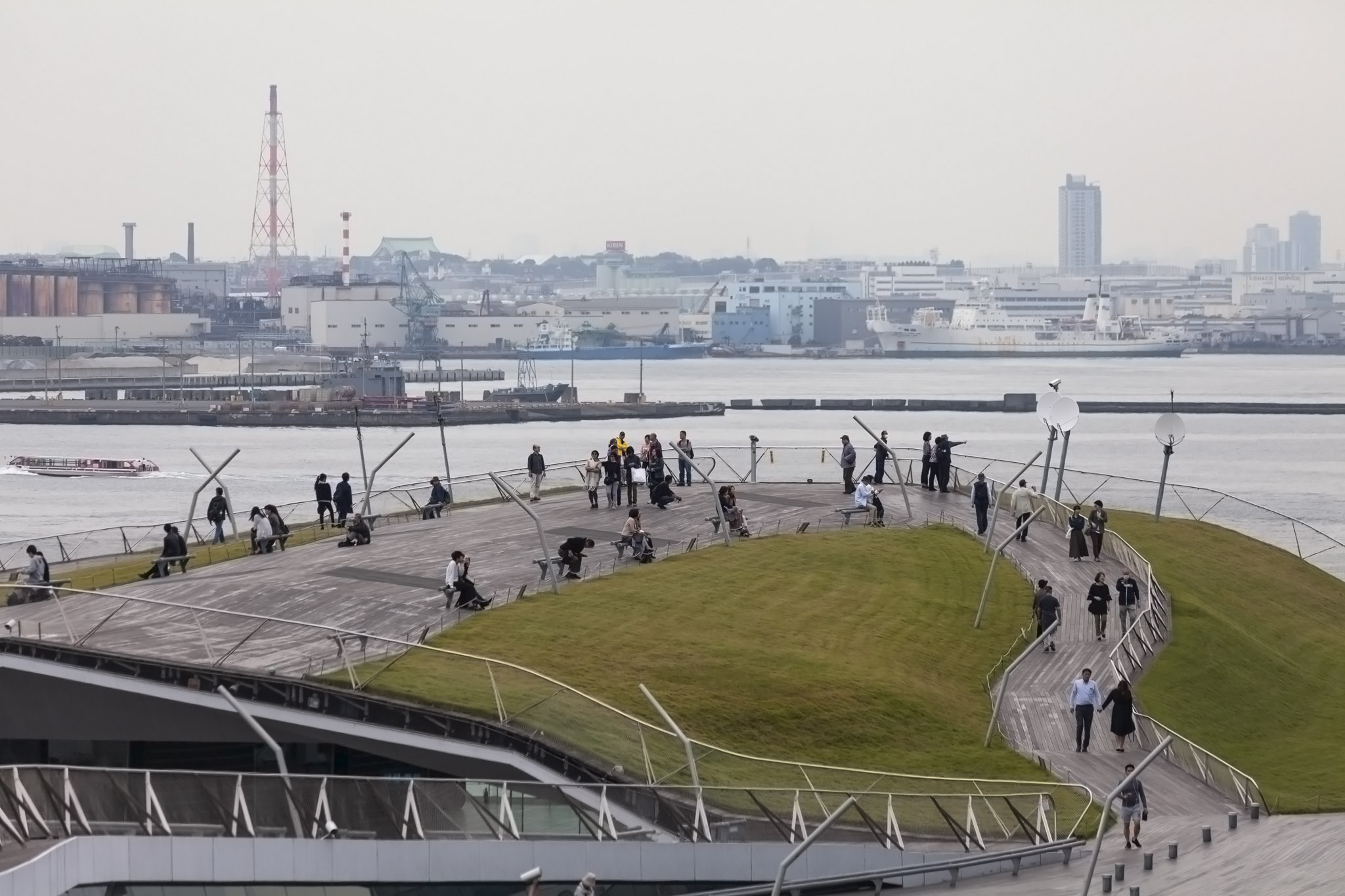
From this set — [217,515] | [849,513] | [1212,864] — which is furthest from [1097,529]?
[217,515]

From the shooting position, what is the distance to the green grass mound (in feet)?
69.1

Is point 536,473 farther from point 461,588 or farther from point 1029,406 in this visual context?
point 1029,406

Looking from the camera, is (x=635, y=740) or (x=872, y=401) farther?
(x=872, y=401)

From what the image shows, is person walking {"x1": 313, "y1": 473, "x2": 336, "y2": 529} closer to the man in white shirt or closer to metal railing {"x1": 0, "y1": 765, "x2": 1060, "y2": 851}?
the man in white shirt

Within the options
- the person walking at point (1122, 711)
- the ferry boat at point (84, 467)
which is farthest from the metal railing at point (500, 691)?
the ferry boat at point (84, 467)

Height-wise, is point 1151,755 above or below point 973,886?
above

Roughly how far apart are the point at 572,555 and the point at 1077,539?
9899mm

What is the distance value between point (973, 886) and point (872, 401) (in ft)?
395

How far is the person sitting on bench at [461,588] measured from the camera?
26.4 metres

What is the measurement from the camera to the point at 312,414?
123 metres

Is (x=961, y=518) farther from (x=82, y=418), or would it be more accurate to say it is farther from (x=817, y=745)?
(x=82, y=418)

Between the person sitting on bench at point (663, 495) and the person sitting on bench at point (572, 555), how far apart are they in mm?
7045

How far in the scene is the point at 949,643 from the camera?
28.2 m

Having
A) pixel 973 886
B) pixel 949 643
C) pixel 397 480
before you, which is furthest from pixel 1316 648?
pixel 397 480
